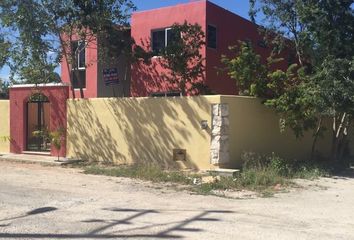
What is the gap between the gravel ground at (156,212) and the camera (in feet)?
28.2

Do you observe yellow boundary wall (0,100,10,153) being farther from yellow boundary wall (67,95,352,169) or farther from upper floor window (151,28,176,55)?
upper floor window (151,28,176,55)

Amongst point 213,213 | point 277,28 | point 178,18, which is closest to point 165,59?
point 178,18

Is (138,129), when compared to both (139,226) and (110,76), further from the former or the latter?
(139,226)

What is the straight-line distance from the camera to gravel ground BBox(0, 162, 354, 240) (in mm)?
8586

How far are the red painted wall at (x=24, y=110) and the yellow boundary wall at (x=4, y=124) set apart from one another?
37 cm

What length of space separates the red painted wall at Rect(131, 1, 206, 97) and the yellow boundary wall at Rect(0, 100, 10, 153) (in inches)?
212

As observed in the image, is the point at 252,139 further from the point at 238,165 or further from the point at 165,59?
the point at 165,59

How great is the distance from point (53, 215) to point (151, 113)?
8628 millimetres

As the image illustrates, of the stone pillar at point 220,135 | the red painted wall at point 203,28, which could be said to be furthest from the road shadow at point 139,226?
the red painted wall at point 203,28

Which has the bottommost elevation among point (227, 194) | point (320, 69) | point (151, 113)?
point (227, 194)

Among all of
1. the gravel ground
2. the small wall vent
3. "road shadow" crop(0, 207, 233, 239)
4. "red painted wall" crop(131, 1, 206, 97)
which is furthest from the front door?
"road shadow" crop(0, 207, 233, 239)

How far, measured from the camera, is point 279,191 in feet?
44.2

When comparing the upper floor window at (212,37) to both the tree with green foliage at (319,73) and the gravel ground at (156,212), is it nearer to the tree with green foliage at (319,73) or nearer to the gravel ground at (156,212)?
the tree with green foliage at (319,73)

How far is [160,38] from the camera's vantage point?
77.2 feet
